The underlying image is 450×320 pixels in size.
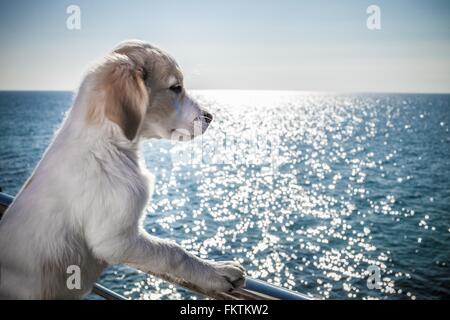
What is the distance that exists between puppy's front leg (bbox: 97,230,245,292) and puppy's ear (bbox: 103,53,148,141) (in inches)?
23.1

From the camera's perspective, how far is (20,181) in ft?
120

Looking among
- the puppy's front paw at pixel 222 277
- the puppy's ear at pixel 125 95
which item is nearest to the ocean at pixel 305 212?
the puppy's ear at pixel 125 95

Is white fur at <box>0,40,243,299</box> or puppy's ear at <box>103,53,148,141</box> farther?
puppy's ear at <box>103,53,148,141</box>

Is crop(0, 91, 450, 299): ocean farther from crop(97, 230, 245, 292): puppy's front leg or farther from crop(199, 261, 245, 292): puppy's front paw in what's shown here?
crop(199, 261, 245, 292): puppy's front paw

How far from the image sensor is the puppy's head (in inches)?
84.4

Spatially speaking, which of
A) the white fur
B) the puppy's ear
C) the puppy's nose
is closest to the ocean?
the puppy's nose

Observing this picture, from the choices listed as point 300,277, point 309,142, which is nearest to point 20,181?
point 300,277

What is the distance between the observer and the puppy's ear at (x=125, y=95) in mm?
2090

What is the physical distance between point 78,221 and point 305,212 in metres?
30.2

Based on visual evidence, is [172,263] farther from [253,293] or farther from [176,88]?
[176,88]

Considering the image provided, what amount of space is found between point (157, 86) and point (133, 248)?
1.18 meters

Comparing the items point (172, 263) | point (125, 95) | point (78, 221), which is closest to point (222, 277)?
point (172, 263)

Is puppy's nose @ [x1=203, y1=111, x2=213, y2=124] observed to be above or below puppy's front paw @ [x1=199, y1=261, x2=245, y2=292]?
above

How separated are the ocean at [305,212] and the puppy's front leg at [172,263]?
1.00m
